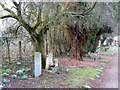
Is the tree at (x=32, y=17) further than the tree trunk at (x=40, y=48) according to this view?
No

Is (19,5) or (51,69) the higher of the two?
(19,5)

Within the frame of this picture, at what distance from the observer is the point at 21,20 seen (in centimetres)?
594

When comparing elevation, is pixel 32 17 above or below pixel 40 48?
above

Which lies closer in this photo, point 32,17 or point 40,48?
point 40,48

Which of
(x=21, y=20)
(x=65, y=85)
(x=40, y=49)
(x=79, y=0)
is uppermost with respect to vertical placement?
(x=79, y=0)

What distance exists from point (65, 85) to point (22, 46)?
3.37 metres

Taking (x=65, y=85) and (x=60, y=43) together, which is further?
(x=60, y=43)

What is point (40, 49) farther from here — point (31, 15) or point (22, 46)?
point (22, 46)

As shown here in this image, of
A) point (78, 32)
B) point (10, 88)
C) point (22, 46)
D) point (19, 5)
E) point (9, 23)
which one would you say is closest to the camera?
point (10, 88)

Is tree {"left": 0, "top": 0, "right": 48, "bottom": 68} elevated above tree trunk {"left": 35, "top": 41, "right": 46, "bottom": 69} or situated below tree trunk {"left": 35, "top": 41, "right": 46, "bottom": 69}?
above

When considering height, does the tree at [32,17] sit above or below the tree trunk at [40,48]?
above

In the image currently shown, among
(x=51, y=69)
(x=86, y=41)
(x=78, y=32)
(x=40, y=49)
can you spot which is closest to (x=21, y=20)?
(x=40, y=49)

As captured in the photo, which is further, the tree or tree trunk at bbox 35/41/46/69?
tree trunk at bbox 35/41/46/69

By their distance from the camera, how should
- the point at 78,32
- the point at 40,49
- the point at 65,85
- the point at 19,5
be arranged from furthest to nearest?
the point at 78,32
the point at 40,49
the point at 19,5
the point at 65,85
